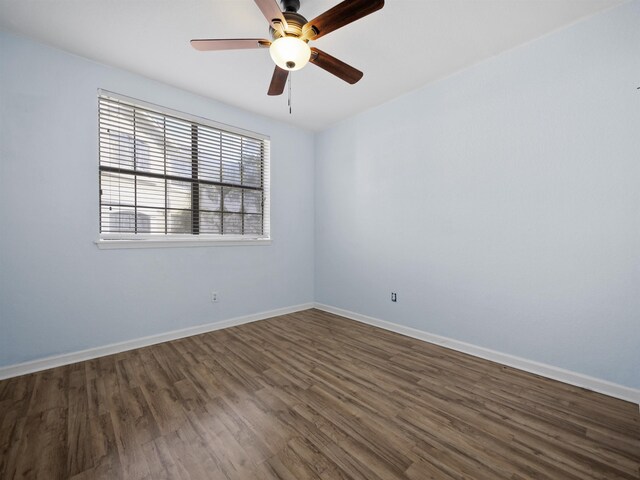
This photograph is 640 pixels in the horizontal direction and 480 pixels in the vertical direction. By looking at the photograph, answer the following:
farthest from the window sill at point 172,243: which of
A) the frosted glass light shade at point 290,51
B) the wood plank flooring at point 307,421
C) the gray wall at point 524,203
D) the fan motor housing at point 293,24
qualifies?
the fan motor housing at point 293,24

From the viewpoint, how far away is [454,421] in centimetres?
170

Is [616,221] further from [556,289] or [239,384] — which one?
[239,384]

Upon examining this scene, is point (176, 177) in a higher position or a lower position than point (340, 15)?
lower

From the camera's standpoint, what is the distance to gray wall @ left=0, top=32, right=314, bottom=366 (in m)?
2.22

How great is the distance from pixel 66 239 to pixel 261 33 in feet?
7.86

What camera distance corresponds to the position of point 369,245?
11.8ft

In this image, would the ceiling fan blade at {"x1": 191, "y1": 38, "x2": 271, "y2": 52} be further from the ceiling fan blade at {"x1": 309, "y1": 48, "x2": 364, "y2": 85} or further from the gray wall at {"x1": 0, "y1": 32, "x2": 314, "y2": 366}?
the gray wall at {"x1": 0, "y1": 32, "x2": 314, "y2": 366}

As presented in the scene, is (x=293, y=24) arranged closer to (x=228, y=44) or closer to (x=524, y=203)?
(x=228, y=44)

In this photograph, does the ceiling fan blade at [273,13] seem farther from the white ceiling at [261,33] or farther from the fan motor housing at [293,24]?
the white ceiling at [261,33]

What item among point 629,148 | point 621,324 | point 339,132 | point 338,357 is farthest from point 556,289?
point 339,132

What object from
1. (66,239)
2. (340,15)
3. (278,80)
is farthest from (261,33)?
(66,239)

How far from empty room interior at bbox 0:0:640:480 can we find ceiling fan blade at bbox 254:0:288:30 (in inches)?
1.1

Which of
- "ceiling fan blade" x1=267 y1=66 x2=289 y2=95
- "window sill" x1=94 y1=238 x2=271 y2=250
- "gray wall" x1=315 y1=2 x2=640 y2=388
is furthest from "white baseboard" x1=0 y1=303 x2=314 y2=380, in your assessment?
"ceiling fan blade" x1=267 y1=66 x2=289 y2=95

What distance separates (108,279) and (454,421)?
305 centimetres
